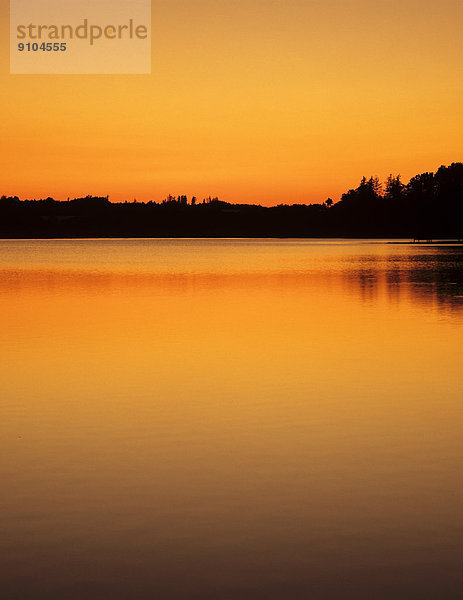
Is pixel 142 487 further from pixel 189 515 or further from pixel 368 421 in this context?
pixel 368 421

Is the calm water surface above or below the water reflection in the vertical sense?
below

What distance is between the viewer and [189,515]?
11742mm

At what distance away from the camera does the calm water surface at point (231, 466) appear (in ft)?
32.3

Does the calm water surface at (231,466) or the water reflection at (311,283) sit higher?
the water reflection at (311,283)

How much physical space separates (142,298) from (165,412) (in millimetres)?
36120

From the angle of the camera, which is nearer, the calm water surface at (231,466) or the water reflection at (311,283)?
the calm water surface at (231,466)

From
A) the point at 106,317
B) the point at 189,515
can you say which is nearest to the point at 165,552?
the point at 189,515

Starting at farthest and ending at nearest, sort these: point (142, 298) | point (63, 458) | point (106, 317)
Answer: point (142, 298) → point (106, 317) → point (63, 458)

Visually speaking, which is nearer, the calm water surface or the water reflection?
the calm water surface

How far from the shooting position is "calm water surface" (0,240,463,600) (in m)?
9.85

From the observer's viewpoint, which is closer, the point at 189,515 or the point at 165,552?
the point at 165,552

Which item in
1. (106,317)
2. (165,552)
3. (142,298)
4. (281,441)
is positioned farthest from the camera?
(142,298)

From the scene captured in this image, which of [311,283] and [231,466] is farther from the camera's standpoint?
[311,283]

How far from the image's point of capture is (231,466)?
14.2 meters
